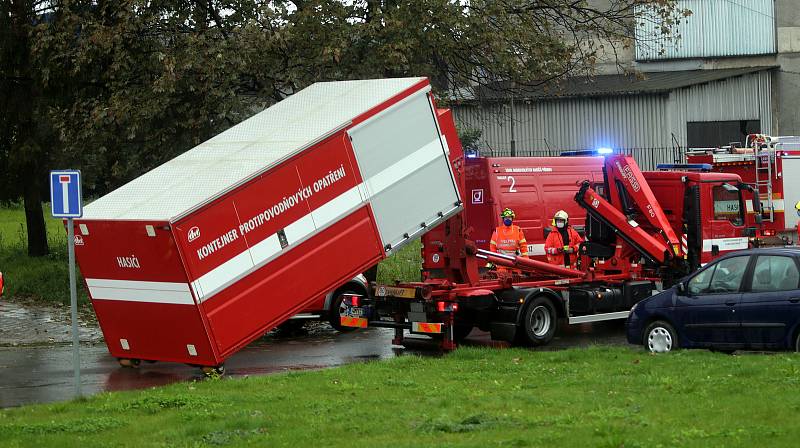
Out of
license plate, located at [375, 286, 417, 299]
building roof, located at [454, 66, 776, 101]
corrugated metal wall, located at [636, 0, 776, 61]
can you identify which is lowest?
license plate, located at [375, 286, 417, 299]

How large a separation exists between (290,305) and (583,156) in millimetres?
9666

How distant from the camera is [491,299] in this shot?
1594 centimetres

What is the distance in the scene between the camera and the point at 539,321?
16.5m

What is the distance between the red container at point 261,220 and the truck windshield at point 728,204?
5.16 m

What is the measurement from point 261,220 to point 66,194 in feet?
8.50

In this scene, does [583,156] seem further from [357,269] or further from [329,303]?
[357,269]

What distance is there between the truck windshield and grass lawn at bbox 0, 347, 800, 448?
18.5ft

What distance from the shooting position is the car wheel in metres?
14.3

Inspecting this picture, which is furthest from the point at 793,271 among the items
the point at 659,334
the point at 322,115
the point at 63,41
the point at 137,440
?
the point at 63,41

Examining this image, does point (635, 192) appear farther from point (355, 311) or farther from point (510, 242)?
point (355, 311)

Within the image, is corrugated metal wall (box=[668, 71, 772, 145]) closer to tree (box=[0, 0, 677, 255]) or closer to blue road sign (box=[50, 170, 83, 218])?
tree (box=[0, 0, 677, 255])

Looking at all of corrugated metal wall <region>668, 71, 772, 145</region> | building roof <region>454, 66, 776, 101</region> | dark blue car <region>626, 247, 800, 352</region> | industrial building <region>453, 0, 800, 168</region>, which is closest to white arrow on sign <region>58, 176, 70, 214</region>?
dark blue car <region>626, 247, 800, 352</region>

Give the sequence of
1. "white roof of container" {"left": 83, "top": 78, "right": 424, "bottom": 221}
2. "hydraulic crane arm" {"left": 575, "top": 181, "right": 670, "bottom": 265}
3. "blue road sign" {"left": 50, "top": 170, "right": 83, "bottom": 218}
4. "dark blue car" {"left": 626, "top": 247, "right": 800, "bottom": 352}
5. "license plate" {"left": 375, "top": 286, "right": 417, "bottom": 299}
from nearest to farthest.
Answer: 1. "blue road sign" {"left": 50, "top": 170, "right": 83, "bottom": 218}
2. "dark blue car" {"left": 626, "top": 247, "right": 800, "bottom": 352}
3. "white roof of container" {"left": 83, "top": 78, "right": 424, "bottom": 221}
4. "license plate" {"left": 375, "top": 286, "right": 417, "bottom": 299}
5. "hydraulic crane arm" {"left": 575, "top": 181, "right": 670, "bottom": 265}

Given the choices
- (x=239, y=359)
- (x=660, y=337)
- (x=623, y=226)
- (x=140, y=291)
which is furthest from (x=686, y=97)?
(x=140, y=291)
